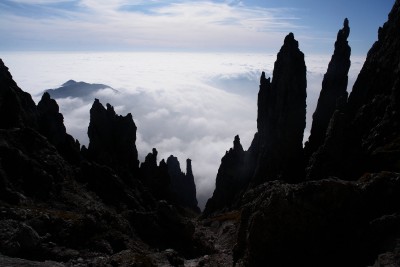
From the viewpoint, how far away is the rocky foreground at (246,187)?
80.0ft

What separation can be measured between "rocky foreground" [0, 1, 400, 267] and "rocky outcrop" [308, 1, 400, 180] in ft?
1.04

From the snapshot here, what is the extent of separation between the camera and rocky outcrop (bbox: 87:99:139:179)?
106369mm

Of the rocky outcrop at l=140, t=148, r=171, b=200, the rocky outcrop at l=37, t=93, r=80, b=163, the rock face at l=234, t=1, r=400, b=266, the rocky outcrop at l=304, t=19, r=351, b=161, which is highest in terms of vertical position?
the rocky outcrop at l=304, t=19, r=351, b=161

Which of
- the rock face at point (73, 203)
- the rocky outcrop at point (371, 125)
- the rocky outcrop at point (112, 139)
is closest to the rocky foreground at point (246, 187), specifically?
the rock face at point (73, 203)

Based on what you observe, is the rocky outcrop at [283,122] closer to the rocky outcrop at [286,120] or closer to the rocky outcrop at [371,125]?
the rocky outcrop at [286,120]

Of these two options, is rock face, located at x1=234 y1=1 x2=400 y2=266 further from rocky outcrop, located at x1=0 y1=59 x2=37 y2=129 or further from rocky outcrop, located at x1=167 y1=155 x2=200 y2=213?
rocky outcrop, located at x1=167 y1=155 x2=200 y2=213

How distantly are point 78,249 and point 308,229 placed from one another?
20.7 meters

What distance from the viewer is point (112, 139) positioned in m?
115

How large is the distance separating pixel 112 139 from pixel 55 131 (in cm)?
2073

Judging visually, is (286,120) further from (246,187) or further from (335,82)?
(246,187)

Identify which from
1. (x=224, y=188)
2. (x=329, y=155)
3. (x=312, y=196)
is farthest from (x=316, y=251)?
(x=224, y=188)

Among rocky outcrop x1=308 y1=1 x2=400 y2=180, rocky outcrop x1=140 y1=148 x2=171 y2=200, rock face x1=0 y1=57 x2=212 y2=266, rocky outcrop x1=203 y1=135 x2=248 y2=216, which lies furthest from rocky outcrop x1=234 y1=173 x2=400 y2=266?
rocky outcrop x1=203 y1=135 x2=248 y2=216

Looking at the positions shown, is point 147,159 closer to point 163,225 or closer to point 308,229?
point 163,225

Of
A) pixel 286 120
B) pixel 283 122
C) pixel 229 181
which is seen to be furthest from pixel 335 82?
pixel 229 181
